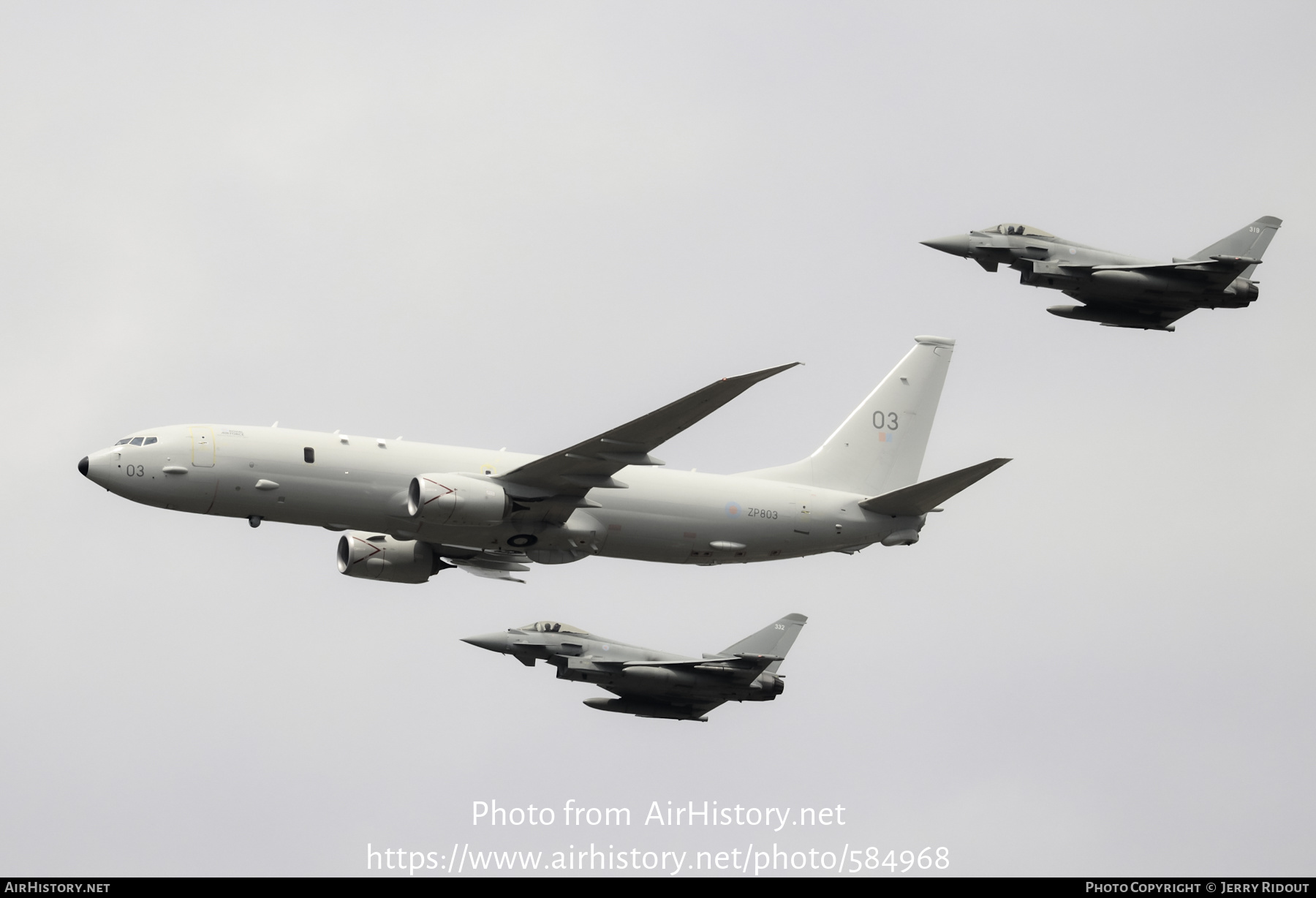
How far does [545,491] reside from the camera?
50.9 meters

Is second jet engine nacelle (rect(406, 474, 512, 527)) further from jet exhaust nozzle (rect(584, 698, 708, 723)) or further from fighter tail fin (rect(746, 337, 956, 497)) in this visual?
jet exhaust nozzle (rect(584, 698, 708, 723))

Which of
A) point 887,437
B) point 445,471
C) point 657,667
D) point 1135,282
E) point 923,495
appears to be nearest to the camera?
point 445,471

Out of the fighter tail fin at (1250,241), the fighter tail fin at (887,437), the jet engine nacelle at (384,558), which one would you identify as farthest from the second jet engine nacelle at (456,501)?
the fighter tail fin at (1250,241)

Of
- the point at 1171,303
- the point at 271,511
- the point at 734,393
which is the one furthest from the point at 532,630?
the point at 1171,303

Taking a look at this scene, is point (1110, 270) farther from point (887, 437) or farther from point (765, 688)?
point (765, 688)

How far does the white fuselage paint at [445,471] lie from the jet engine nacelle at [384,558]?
143 inches

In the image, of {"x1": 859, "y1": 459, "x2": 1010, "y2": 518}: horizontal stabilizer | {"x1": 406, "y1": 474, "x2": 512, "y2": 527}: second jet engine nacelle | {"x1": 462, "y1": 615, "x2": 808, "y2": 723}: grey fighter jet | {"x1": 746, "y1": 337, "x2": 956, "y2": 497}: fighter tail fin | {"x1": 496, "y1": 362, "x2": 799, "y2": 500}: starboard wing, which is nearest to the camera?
{"x1": 496, "y1": 362, "x2": 799, "y2": 500}: starboard wing

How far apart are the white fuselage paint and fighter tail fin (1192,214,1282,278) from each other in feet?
46.1

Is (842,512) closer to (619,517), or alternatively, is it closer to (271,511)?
(619,517)

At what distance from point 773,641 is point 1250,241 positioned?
76.2 ft

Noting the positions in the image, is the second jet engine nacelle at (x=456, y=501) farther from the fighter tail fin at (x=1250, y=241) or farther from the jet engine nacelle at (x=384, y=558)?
the fighter tail fin at (x=1250, y=241)

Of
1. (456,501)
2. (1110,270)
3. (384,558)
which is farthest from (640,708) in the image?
(1110,270)

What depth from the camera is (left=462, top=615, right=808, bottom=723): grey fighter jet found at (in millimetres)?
63906

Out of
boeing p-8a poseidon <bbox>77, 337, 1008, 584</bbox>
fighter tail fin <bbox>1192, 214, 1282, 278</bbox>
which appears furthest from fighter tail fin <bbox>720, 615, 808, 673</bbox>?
fighter tail fin <bbox>1192, 214, 1282, 278</bbox>
